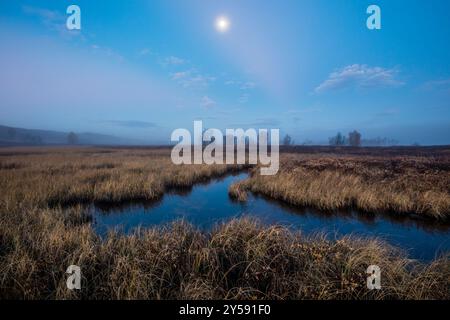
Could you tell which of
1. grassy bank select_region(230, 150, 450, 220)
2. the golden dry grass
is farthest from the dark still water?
the golden dry grass

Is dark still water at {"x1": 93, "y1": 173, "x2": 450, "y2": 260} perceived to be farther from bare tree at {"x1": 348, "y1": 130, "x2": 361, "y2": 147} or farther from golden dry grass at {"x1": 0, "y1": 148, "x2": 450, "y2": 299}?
bare tree at {"x1": 348, "y1": 130, "x2": 361, "y2": 147}

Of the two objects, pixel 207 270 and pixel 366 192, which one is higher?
pixel 366 192

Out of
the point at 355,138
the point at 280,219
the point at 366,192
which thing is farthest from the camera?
the point at 355,138

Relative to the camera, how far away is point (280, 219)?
366 inches

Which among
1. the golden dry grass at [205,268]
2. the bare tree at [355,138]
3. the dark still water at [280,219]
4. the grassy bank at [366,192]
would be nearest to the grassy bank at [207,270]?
the golden dry grass at [205,268]

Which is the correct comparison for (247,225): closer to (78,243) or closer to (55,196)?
(78,243)

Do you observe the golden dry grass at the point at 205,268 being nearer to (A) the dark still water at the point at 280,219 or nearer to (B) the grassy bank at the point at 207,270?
(B) the grassy bank at the point at 207,270

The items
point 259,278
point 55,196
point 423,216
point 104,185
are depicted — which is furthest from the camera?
point 104,185

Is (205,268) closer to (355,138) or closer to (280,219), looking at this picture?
(280,219)

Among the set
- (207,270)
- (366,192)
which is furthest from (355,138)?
(207,270)

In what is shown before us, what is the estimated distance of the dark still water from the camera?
7219 mm
